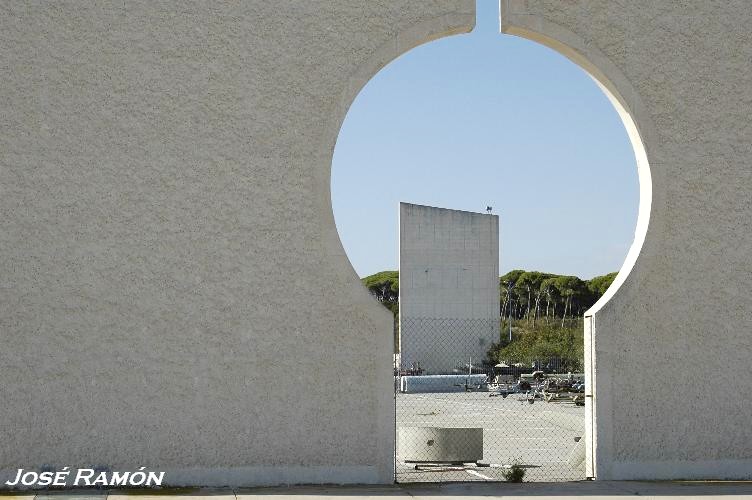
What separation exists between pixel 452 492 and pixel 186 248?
3035 millimetres

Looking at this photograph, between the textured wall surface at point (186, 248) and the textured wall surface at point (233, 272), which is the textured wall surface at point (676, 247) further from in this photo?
the textured wall surface at point (186, 248)

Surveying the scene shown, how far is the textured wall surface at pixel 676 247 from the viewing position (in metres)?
8.19

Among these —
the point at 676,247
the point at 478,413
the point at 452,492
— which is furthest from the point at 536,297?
the point at 452,492

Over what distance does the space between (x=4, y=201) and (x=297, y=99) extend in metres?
2.60

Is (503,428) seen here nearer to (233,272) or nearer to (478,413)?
(478,413)

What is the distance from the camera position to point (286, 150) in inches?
314

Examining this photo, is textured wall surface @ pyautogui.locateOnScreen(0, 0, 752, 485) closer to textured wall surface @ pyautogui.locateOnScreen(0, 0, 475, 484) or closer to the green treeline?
textured wall surface @ pyautogui.locateOnScreen(0, 0, 475, 484)

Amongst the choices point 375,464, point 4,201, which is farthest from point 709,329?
point 4,201

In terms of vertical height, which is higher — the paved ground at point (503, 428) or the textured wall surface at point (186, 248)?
the textured wall surface at point (186, 248)

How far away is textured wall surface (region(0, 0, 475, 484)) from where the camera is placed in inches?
304

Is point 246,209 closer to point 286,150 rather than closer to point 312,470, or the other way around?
point 286,150

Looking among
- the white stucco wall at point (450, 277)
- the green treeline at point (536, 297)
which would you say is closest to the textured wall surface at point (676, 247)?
the white stucco wall at point (450, 277)

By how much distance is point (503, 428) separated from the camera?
1686cm

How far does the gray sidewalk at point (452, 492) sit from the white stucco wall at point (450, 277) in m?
24.7
